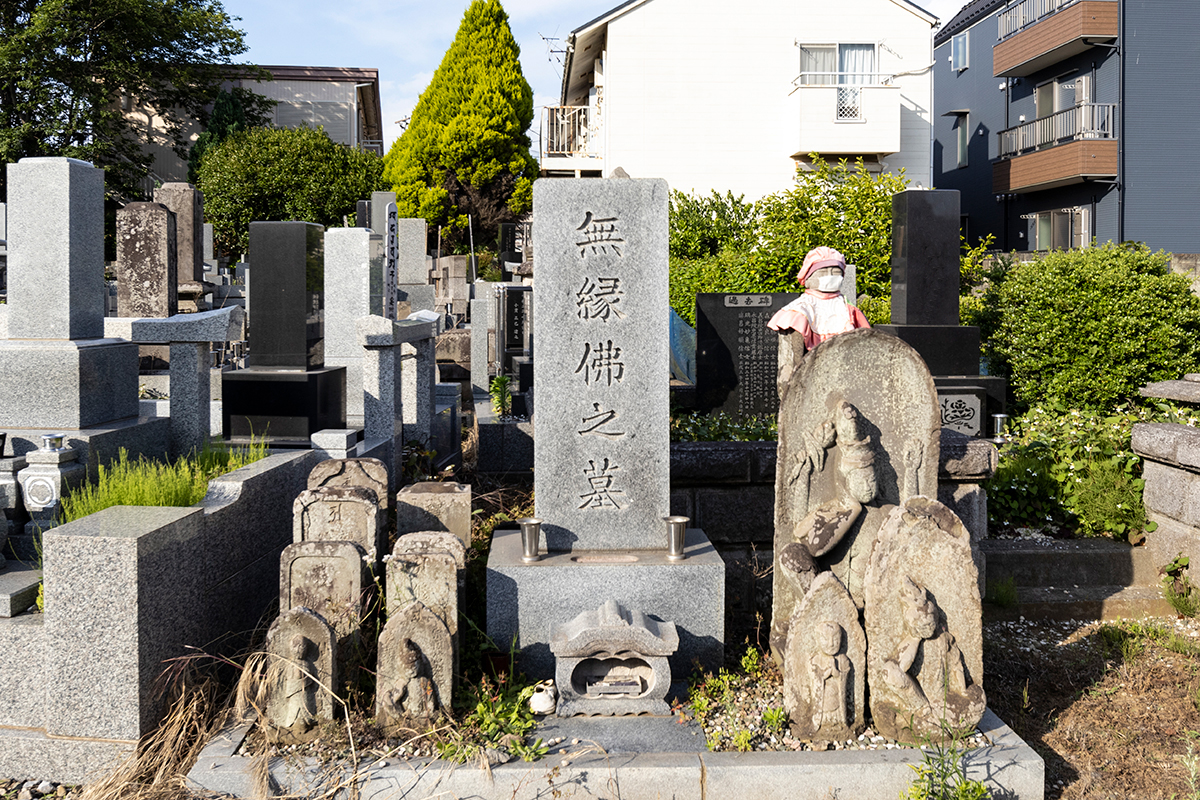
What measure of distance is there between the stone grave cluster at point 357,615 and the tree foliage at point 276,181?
2268 cm

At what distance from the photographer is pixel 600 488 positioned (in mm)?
4656

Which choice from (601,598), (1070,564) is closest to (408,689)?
(601,598)

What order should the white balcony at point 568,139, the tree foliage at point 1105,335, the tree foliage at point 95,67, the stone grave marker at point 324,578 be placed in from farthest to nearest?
the white balcony at point 568,139
the tree foliage at point 95,67
the tree foliage at point 1105,335
the stone grave marker at point 324,578

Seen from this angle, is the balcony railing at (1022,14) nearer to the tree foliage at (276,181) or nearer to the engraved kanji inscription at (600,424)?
the tree foliage at (276,181)

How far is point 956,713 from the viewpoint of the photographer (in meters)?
3.57

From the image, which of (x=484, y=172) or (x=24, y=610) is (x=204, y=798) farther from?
(x=484, y=172)

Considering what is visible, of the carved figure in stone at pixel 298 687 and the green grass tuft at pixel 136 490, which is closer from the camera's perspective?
the carved figure in stone at pixel 298 687

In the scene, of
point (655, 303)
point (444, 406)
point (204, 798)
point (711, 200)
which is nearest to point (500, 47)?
point (711, 200)

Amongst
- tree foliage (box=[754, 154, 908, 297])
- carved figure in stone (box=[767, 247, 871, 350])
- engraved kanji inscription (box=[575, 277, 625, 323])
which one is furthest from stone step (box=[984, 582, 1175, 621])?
tree foliage (box=[754, 154, 908, 297])

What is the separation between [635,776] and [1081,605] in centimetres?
386

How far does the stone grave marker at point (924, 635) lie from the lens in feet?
11.8

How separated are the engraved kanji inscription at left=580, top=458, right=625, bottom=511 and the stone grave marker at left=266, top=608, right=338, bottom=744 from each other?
156cm

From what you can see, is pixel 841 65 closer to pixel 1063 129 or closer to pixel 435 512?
pixel 1063 129

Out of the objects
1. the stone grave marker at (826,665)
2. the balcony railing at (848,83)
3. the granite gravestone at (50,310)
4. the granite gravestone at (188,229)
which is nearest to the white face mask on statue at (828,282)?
the stone grave marker at (826,665)
